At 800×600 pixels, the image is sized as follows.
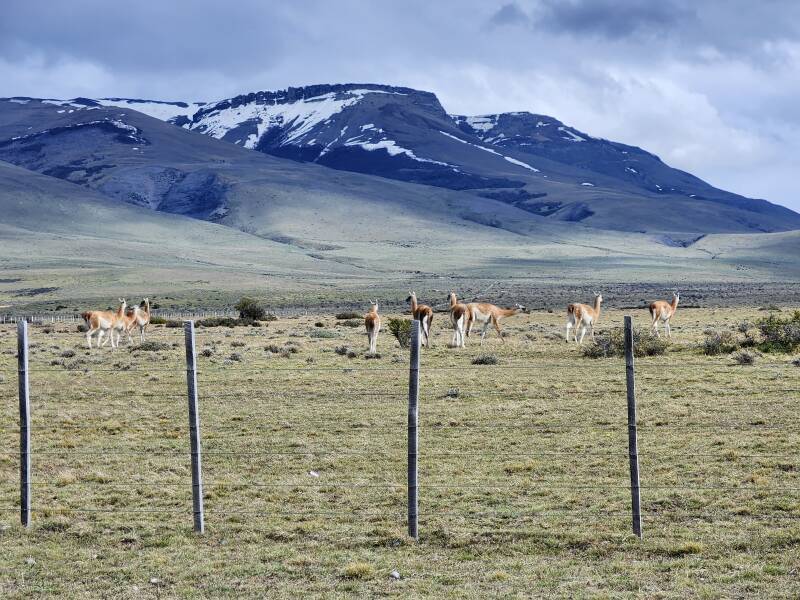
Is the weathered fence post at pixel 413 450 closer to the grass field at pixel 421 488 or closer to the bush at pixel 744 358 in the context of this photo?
the grass field at pixel 421 488

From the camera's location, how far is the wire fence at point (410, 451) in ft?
35.8

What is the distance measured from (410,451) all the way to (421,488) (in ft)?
6.48

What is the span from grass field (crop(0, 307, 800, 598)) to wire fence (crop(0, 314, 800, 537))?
1.9 inches

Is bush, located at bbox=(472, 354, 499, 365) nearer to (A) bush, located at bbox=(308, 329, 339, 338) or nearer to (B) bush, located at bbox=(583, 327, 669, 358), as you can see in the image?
(B) bush, located at bbox=(583, 327, 669, 358)

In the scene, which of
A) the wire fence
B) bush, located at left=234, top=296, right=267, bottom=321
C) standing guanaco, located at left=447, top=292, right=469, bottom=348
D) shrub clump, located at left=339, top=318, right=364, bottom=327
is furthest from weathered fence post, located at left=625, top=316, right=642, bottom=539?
bush, located at left=234, top=296, right=267, bottom=321

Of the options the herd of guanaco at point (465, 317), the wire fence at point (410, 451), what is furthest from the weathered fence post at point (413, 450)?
the herd of guanaco at point (465, 317)

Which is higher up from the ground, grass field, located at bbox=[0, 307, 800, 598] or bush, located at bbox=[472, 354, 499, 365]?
bush, located at bbox=[472, 354, 499, 365]

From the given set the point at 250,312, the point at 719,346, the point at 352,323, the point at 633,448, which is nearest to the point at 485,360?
the point at 719,346

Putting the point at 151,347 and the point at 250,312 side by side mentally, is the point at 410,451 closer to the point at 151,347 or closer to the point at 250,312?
the point at 151,347

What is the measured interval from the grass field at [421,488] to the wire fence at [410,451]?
0.05 meters

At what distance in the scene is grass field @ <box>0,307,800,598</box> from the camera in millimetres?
8992

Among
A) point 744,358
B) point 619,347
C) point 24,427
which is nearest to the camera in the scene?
point 24,427

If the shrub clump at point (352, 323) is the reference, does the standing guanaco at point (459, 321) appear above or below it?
above

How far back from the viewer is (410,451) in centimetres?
1012
